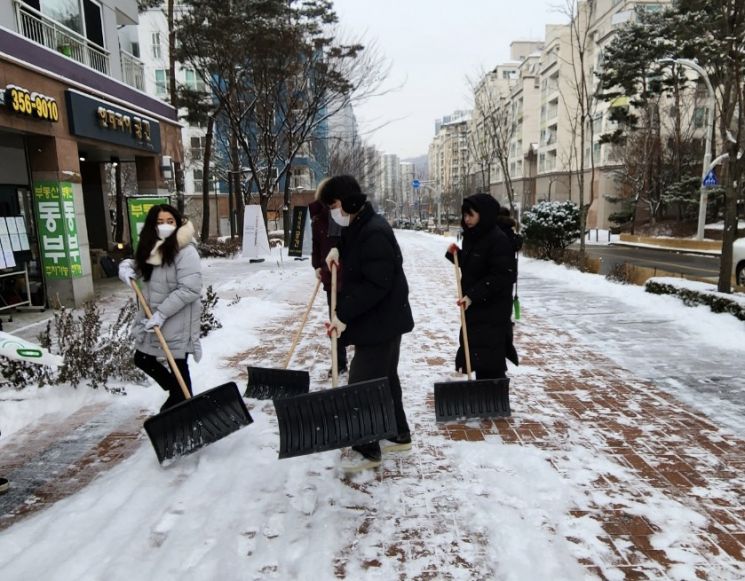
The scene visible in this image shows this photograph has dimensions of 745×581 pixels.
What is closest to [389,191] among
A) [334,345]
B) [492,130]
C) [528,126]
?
[528,126]

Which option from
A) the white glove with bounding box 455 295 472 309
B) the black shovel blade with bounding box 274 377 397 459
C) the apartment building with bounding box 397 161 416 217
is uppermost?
the apartment building with bounding box 397 161 416 217

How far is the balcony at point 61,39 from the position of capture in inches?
377

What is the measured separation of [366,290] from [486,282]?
1.33m

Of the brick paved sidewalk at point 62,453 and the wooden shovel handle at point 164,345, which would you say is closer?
the brick paved sidewalk at point 62,453

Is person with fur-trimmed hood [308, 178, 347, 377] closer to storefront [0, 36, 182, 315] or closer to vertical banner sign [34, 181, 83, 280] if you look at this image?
storefront [0, 36, 182, 315]

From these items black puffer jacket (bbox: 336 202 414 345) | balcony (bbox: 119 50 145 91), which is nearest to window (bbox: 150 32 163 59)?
balcony (bbox: 119 50 145 91)

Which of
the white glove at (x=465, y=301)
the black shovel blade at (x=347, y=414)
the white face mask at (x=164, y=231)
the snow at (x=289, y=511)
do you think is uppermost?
the white face mask at (x=164, y=231)

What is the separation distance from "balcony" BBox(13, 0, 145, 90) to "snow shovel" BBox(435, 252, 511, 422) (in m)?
9.96

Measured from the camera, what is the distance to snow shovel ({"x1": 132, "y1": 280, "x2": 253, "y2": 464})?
3.47 metres

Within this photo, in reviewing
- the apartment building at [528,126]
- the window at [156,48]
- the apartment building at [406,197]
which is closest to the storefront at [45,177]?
the window at [156,48]

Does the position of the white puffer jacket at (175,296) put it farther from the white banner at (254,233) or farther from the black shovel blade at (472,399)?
the white banner at (254,233)

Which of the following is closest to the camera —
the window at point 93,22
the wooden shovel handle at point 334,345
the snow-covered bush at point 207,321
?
the wooden shovel handle at point 334,345

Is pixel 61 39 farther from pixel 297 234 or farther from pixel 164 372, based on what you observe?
pixel 164 372

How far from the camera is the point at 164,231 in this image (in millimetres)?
3646
